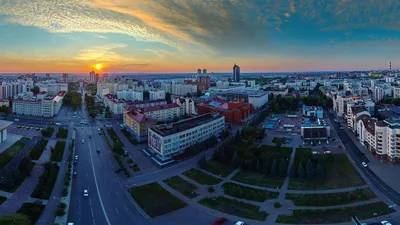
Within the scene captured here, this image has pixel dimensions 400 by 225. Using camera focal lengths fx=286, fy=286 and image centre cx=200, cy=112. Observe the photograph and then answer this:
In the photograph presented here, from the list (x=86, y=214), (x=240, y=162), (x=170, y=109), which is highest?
(x=170, y=109)

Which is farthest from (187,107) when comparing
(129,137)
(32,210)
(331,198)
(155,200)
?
(32,210)

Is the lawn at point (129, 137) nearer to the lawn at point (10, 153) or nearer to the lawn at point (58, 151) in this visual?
the lawn at point (58, 151)

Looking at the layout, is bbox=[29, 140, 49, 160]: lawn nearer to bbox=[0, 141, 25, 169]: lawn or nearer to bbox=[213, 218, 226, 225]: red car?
bbox=[0, 141, 25, 169]: lawn

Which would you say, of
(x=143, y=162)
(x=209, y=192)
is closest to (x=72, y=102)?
(x=143, y=162)

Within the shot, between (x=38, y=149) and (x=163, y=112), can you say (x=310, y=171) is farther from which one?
(x=163, y=112)

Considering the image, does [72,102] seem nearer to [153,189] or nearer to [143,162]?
[143,162]

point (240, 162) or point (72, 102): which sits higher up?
point (72, 102)
